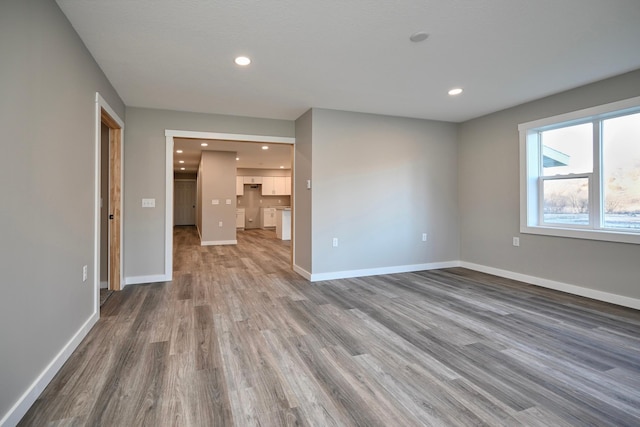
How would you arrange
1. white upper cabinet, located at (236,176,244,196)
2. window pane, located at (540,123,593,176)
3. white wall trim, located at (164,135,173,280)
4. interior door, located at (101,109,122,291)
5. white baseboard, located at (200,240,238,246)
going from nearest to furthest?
window pane, located at (540,123,593,176) < interior door, located at (101,109,122,291) < white wall trim, located at (164,135,173,280) < white baseboard, located at (200,240,238,246) < white upper cabinet, located at (236,176,244,196)

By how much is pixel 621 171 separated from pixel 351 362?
11.8ft

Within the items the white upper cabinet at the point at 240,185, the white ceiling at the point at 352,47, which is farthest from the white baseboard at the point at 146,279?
the white upper cabinet at the point at 240,185

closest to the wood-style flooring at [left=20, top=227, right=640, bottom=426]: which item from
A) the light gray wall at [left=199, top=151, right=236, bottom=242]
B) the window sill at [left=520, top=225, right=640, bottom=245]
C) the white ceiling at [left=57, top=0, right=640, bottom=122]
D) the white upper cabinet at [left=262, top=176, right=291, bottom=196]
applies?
the window sill at [left=520, top=225, right=640, bottom=245]

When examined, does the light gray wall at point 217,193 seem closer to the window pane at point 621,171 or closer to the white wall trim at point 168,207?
the white wall trim at point 168,207

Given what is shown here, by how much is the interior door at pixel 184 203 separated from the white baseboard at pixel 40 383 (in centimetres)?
1219

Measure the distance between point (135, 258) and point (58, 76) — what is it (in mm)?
2792

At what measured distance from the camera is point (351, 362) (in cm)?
216

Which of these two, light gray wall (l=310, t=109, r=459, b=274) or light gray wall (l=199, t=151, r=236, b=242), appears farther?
light gray wall (l=199, t=151, r=236, b=242)

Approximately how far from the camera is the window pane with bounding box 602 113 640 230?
3311 millimetres

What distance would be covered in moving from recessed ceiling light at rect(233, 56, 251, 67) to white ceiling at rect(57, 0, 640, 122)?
0.06 metres

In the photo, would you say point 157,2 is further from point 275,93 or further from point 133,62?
point 275,93

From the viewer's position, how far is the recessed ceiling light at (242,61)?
9.35ft

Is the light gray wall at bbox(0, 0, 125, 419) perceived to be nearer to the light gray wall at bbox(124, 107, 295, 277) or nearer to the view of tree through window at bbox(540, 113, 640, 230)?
the light gray wall at bbox(124, 107, 295, 277)

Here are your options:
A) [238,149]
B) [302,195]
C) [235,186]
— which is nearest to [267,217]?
[235,186]
